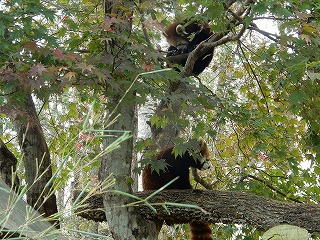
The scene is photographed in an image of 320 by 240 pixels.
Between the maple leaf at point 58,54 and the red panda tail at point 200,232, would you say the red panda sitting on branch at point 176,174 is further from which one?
the maple leaf at point 58,54

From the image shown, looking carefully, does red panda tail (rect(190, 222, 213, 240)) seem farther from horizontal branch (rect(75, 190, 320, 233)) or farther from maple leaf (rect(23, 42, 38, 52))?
maple leaf (rect(23, 42, 38, 52))

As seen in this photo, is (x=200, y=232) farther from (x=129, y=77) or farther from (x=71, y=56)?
(x=71, y=56)

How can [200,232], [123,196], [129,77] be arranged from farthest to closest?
Answer: [200,232], [123,196], [129,77]

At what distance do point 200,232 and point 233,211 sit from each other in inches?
32.5

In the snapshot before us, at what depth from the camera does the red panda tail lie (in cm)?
512

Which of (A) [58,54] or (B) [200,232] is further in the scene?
(B) [200,232]

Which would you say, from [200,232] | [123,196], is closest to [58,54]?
[123,196]

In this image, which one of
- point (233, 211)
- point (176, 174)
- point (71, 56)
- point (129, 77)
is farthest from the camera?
point (176, 174)

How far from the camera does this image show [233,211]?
14.5 feet

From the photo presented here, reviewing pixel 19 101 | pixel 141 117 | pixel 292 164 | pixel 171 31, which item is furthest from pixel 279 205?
pixel 171 31

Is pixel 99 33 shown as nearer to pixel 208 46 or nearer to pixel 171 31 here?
pixel 208 46

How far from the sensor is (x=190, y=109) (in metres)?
4.01

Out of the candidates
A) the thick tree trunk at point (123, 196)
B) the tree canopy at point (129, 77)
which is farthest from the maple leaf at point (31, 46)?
the thick tree trunk at point (123, 196)

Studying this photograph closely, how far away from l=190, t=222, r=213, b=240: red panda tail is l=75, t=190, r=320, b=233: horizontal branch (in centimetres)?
47
